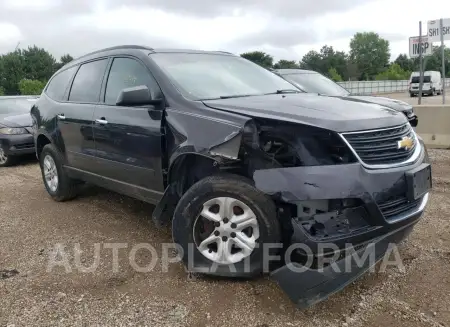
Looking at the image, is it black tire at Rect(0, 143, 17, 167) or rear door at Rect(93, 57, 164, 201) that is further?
black tire at Rect(0, 143, 17, 167)

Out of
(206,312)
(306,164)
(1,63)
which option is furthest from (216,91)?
(1,63)

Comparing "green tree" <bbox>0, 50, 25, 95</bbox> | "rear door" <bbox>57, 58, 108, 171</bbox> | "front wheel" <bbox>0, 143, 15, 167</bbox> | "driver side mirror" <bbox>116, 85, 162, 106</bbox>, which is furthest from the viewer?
"green tree" <bbox>0, 50, 25, 95</bbox>

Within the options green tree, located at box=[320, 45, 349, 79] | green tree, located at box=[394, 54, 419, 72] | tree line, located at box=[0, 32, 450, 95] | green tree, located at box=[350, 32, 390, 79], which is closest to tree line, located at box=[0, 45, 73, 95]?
tree line, located at box=[0, 32, 450, 95]

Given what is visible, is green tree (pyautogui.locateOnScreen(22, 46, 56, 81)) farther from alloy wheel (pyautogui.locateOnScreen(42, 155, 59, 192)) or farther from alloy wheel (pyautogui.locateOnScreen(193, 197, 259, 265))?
alloy wheel (pyautogui.locateOnScreen(193, 197, 259, 265))

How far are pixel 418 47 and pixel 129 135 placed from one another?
13162mm

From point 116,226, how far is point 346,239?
2.65m

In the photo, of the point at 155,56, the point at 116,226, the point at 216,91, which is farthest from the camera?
the point at 116,226

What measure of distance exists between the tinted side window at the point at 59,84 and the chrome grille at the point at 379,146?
3645mm

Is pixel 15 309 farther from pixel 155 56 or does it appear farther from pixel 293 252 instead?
pixel 155 56

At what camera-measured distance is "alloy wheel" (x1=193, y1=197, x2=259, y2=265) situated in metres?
3.03

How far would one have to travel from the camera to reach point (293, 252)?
2.90m

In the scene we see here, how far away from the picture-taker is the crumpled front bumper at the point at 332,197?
8.85 ft

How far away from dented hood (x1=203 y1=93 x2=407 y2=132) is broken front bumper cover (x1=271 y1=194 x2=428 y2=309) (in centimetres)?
78

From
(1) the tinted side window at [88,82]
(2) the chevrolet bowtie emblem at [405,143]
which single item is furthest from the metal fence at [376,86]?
(2) the chevrolet bowtie emblem at [405,143]
